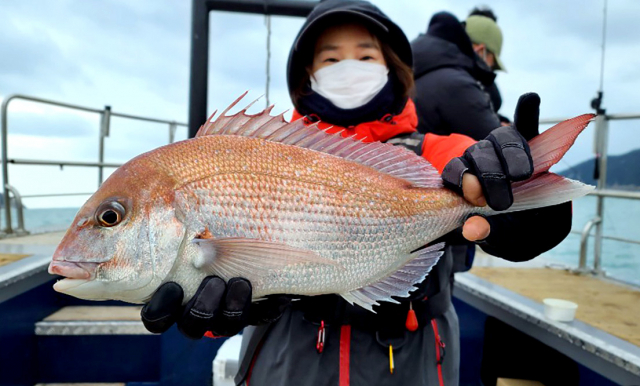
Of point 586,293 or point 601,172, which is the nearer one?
point 586,293

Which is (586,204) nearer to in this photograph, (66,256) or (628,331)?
(628,331)

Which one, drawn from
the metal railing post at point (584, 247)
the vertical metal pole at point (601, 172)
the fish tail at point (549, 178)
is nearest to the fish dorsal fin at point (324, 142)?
the fish tail at point (549, 178)

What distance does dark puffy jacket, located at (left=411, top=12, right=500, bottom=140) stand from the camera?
7.70 ft

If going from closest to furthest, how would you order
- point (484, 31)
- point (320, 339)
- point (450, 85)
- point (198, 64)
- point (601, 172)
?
point (320, 339)
point (450, 85)
point (484, 31)
point (601, 172)
point (198, 64)

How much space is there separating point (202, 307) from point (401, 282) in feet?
1.80

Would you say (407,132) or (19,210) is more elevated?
(407,132)

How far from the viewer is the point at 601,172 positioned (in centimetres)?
361

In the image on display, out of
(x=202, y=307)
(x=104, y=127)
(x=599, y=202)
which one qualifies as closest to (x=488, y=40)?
(x=599, y=202)

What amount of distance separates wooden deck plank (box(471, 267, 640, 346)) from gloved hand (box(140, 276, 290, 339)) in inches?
73.7

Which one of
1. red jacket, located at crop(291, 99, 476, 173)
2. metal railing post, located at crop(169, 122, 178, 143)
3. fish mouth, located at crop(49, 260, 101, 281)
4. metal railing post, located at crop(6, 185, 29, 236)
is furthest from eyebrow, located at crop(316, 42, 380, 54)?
metal railing post, located at crop(169, 122, 178, 143)

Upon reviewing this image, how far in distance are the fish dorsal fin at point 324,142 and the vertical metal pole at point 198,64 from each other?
2773 mm

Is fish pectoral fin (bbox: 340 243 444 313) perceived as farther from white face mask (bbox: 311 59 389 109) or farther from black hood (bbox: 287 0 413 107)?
black hood (bbox: 287 0 413 107)

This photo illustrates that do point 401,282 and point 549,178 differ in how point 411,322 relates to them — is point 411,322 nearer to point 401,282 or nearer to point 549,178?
point 401,282

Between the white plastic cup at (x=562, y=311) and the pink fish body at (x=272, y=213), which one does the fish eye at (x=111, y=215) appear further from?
the white plastic cup at (x=562, y=311)
